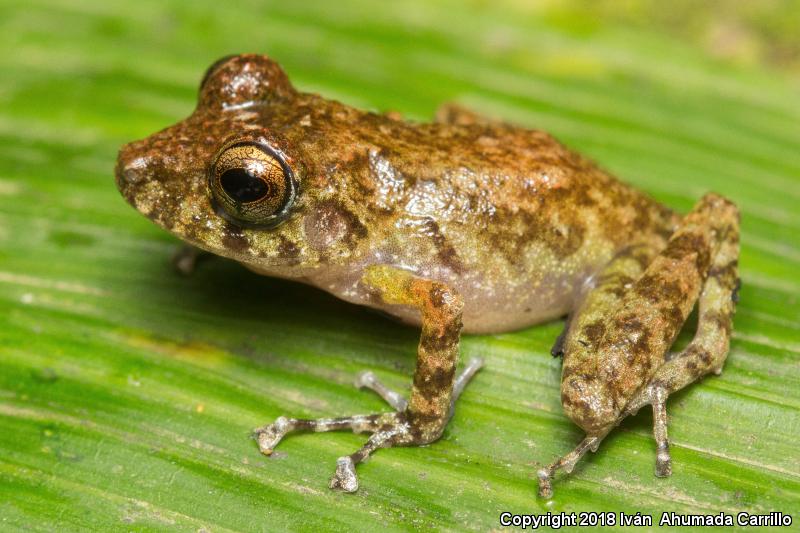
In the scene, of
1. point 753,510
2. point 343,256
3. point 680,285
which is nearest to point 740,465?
point 753,510

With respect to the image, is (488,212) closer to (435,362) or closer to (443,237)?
(443,237)

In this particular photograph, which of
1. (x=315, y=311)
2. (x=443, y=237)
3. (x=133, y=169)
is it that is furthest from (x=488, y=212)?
(x=133, y=169)

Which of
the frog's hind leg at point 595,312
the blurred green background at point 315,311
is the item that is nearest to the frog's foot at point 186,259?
the blurred green background at point 315,311

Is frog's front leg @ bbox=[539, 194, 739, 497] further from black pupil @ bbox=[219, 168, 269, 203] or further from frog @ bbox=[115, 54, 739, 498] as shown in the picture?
black pupil @ bbox=[219, 168, 269, 203]

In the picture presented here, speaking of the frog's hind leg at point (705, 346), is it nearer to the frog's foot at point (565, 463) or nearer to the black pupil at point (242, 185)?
the frog's foot at point (565, 463)

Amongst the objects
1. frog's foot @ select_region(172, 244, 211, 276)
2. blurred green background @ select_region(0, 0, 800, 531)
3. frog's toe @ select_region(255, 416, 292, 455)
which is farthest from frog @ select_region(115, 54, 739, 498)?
frog's foot @ select_region(172, 244, 211, 276)

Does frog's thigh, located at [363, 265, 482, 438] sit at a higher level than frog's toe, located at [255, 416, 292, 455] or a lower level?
higher

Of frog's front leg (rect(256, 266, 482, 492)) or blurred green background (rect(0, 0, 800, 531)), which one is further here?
frog's front leg (rect(256, 266, 482, 492))

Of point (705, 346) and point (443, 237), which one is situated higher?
point (443, 237)
